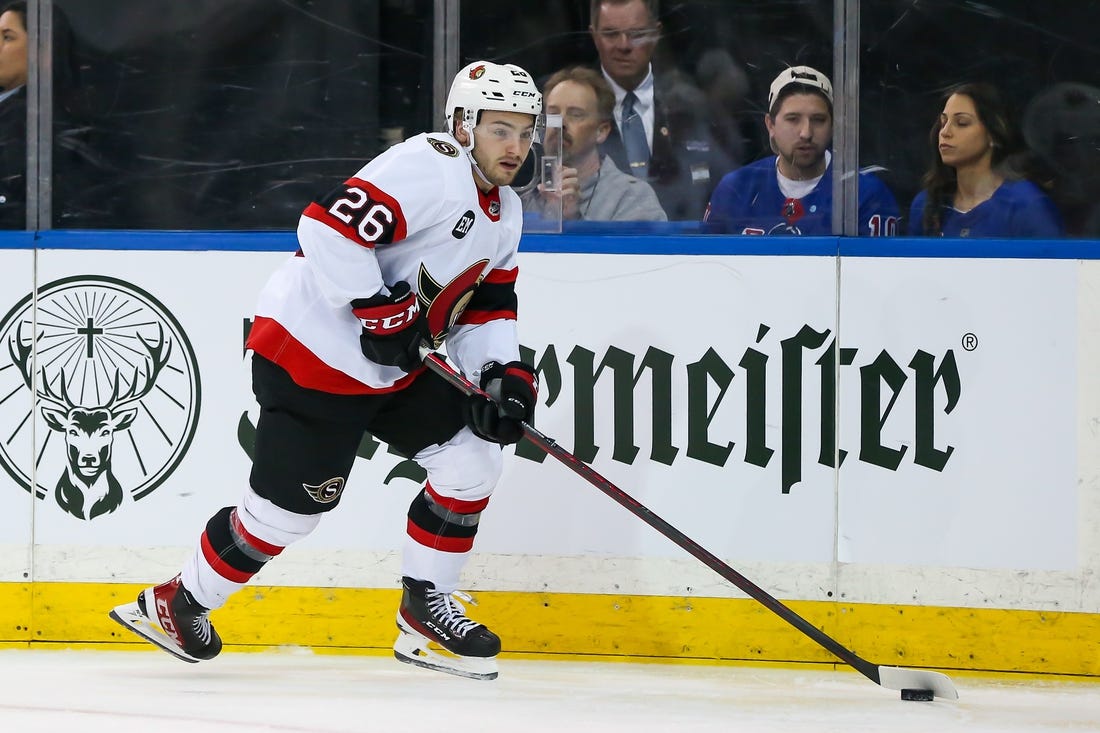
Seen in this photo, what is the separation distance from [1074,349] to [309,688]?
1.78 metres

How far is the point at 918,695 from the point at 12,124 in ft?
8.04

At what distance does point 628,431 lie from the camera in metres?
3.27

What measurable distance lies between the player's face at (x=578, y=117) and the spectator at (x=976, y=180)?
763 mm

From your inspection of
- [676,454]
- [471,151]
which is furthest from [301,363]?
[676,454]

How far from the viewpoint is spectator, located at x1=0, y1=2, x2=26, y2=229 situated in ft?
11.4

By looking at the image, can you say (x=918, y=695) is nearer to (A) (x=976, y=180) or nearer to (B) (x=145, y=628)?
(A) (x=976, y=180)

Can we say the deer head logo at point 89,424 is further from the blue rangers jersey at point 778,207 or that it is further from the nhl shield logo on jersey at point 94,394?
the blue rangers jersey at point 778,207

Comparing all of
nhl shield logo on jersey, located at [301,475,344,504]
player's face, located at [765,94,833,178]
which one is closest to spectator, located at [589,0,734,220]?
player's face, located at [765,94,833,178]

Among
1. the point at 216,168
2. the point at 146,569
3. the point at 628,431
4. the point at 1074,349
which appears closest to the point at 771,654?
the point at 628,431

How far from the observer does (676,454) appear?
10.7ft

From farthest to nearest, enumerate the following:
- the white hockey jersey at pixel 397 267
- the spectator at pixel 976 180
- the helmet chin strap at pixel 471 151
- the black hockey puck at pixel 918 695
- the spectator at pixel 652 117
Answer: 1. the spectator at pixel 652 117
2. the spectator at pixel 976 180
3. the black hockey puck at pixel 918 695
4. the helmet chin strap at pixel 471 151
5. the white hockey jersey at pixel 397 267

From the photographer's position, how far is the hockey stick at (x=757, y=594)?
2861 mm

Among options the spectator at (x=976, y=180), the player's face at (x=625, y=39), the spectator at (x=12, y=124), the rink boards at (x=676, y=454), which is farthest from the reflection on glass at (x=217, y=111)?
the spectator at (x=976, y=180)

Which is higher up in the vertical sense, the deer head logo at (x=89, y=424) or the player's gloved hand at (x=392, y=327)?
the player's gloved hand at (x=392, y=327)
